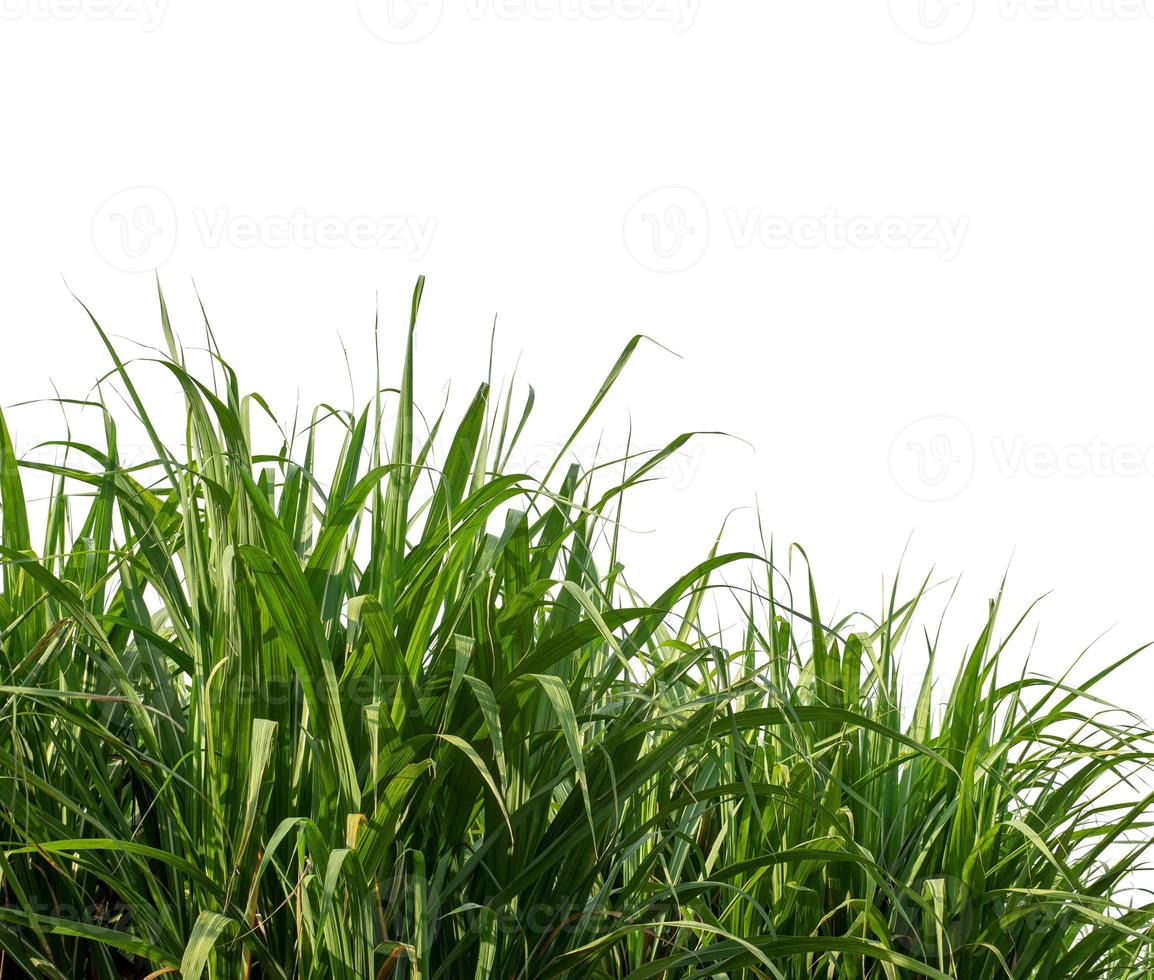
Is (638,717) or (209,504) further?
(638,717)

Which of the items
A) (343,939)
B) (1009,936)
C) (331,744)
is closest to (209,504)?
(331,744)

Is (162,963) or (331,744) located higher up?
(331,744)

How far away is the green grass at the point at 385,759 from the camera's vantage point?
1.01 meters

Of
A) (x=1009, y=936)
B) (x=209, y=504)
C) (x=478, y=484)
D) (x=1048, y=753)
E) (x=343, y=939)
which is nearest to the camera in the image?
(x=343, y=939)

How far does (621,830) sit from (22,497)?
763 mm

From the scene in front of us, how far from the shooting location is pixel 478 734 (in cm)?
103

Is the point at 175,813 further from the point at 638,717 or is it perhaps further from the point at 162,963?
the point at 638,717

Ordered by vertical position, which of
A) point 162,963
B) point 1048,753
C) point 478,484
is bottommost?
point 162,963

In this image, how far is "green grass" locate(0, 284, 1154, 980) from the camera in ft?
3.33

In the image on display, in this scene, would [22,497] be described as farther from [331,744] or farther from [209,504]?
[331,744]

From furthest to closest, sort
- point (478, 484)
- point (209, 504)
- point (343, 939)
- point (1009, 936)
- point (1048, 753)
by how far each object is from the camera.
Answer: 1. point (1048, 753)
2. point (1009, 936)
3. point (478, 484)
4. point (209, 504)
5. point (343, 939)

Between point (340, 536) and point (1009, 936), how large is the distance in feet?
3.03

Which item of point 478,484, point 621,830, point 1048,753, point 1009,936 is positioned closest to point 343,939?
point 621,830

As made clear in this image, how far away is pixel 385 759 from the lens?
100 cm
